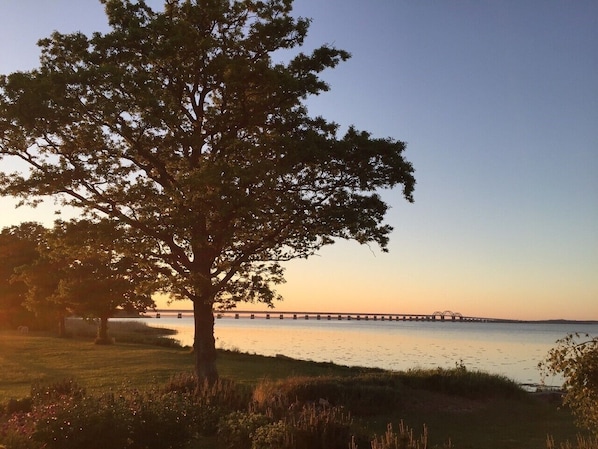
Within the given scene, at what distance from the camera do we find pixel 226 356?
4550 centimetres

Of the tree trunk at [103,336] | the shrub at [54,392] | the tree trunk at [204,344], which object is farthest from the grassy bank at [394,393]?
the tree trunk at [103,336]

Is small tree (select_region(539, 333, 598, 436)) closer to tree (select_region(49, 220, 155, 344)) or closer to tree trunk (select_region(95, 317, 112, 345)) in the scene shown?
tree (select_region(49, 220, 155, 344))

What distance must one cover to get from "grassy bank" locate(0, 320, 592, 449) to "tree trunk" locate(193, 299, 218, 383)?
2.15 meters

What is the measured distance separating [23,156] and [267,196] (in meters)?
9.14

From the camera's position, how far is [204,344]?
2322cm

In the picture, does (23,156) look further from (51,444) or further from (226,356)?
(226,356)

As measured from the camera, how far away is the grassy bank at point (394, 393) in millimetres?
19562

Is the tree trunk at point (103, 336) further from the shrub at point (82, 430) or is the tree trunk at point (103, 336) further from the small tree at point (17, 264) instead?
the shrub at point (82, 430)

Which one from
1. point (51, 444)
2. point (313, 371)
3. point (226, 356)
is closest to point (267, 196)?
point (51, 444)

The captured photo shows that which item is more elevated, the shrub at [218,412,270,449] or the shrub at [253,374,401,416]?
the shrub at [218,412,270,449]

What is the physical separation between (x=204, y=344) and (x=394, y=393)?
7875 mm

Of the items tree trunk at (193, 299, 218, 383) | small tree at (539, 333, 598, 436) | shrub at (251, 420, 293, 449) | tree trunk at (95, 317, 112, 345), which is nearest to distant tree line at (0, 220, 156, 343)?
tree trunk at (95, 317, 112, 345)

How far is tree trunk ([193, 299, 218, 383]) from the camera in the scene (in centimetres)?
2292

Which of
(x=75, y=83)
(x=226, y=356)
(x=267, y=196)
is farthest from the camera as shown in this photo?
(x=226, y=356)
